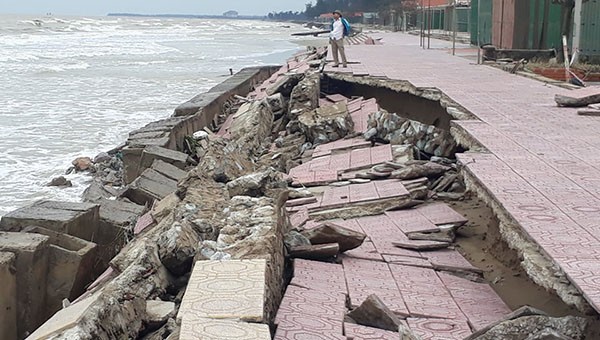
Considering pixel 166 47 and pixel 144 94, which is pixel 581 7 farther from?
pixel 166 47

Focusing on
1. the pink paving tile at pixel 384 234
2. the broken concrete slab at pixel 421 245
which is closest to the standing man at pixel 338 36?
the pink paving tile at pixel 384 234

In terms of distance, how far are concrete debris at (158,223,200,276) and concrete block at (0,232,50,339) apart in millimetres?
1715

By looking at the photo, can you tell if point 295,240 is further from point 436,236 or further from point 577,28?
point 577,28

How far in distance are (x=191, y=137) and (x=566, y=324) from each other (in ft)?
33.1

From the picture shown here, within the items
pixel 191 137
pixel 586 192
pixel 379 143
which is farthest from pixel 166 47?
pixel 586 192

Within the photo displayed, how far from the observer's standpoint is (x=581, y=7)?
43.2 ft

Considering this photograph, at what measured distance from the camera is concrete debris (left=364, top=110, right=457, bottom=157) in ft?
25.7

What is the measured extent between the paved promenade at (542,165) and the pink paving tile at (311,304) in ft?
3.91

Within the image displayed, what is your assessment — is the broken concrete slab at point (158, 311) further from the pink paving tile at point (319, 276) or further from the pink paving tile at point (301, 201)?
the pink paving tile at point (301, 201)

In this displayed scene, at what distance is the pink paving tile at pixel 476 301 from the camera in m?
4.21

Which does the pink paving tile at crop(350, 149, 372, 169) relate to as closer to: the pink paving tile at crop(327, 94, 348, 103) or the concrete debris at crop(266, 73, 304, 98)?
the pink paving tile at crop(327, 94, 348, 103)

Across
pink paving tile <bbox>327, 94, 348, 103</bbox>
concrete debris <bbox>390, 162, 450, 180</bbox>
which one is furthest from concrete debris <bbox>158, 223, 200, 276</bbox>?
pink paving tile <bbox>327, 94, 348, 103</bbox>

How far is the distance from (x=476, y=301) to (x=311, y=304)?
115 centimetres

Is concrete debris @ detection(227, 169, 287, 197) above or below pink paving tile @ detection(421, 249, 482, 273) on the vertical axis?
above
